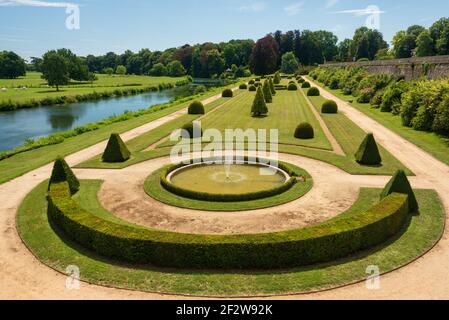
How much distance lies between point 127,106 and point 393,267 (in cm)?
5538

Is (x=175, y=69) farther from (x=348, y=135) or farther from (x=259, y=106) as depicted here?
(x=348, y=135)

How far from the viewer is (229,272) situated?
10.5 m

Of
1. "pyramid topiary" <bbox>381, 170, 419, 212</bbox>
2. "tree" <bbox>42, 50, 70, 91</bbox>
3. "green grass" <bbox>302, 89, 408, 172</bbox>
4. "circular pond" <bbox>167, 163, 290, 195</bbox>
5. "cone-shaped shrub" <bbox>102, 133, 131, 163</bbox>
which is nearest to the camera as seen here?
"pyramid topiary" <bbox>381, 170, 419, 212</bbox>

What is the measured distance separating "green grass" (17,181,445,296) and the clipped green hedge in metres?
0.27

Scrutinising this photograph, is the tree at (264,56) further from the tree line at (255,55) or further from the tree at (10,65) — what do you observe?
the tree at (10,65)

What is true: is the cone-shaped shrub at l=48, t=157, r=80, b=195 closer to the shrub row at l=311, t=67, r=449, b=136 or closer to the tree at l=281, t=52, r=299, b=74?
the shrub row at l=311, t=67, r=449, b=136

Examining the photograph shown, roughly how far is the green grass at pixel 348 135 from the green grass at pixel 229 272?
9.52 meters

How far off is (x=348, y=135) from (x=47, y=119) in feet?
123

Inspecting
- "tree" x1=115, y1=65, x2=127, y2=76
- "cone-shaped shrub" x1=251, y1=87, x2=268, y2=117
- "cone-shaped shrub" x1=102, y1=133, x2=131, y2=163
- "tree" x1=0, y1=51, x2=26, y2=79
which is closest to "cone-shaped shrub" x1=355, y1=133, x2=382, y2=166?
"cone-shaped shrub" x1=102, y1=133, x2=131, y2=163

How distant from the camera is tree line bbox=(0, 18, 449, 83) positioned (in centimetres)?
10119

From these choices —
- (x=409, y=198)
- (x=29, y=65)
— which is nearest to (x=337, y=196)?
(x=409, y=198)

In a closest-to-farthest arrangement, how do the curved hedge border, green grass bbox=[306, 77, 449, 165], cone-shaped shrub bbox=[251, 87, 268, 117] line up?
1. the curved hedge border
2. green grass bbox=[306, 77, 449, 165]
3. cone-shaped shrub bbox=[251, 87, 268, 117]

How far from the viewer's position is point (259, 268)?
1066 centimetres
